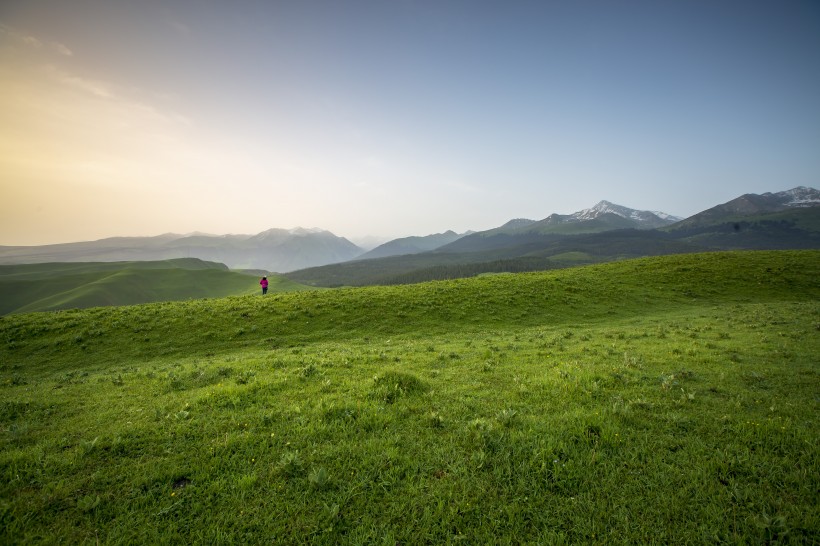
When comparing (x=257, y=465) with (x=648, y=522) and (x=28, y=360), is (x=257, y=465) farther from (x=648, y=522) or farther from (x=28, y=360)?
(x=28, y=360)

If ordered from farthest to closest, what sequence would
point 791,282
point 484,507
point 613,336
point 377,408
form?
point 791,282 < point 613,336 < point 377,408 < point 484,507

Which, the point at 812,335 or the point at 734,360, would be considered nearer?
the point at 734,360

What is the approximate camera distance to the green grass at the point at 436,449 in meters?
5.68

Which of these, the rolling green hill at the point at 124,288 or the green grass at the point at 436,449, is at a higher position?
the green grass at the point at 436,449

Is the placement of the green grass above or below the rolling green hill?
above

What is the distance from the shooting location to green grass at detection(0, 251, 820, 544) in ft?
18.6

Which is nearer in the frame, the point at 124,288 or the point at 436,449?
the point at 436,449

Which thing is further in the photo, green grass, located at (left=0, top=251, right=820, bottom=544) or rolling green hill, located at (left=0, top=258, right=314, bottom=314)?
rolling green hill, located at (left=0, top=258, right=314, bottom=314)

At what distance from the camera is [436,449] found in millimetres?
7613

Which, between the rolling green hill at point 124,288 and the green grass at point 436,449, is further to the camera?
the rolling green hill at point 124,288

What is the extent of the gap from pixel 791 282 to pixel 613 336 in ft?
122

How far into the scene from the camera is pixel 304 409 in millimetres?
9469

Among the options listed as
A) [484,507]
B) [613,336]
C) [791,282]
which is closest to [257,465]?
[484,507]

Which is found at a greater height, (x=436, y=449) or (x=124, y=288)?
(x=436, y=449)
